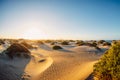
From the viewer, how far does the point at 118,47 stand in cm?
748

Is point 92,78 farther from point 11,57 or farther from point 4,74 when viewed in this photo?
point 11,57

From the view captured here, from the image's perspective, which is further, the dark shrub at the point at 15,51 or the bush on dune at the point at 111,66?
the dark shrub at the point at 15,51

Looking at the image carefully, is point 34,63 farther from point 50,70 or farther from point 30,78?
point 30,78

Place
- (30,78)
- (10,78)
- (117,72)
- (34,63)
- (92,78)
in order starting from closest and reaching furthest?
(117,72) < (92,78) < (10,78) < (30,78) < (34,63)

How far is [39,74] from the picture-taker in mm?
12234

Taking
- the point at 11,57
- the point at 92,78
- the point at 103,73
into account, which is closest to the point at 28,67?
the point at 11,57

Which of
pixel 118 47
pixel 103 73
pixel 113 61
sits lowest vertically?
pixel 103 73

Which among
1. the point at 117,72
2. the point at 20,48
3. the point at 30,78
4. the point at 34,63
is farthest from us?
the point at 20,48

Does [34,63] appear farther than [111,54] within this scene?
Yes

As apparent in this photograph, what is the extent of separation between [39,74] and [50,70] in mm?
1116

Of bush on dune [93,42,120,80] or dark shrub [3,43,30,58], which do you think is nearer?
bush on dune [93,42,120,80]

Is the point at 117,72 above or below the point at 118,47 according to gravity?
below

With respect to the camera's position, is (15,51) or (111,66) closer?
(111,66)

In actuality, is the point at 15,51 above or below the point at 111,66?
below
